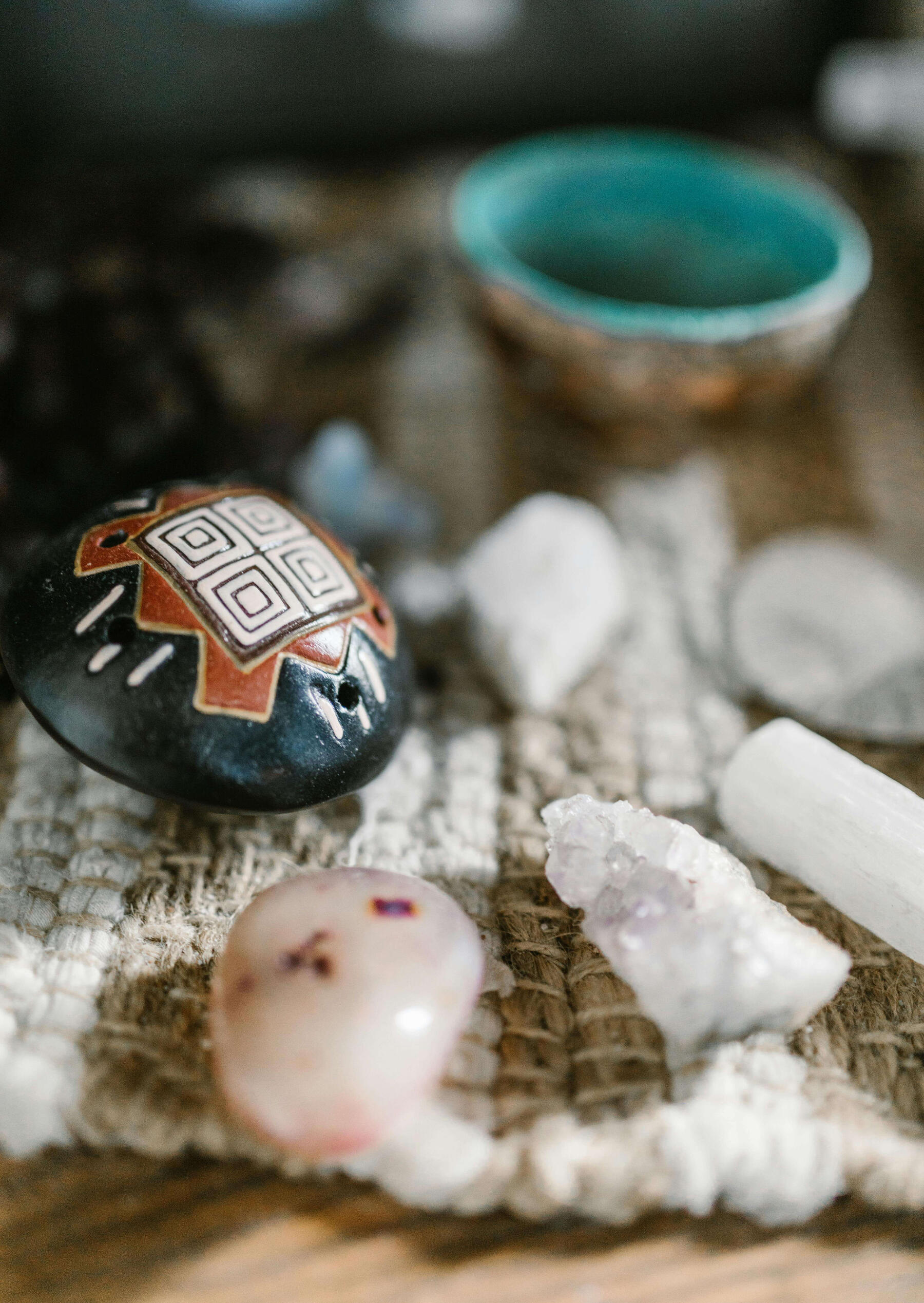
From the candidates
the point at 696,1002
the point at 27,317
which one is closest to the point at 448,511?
the point at 27,317

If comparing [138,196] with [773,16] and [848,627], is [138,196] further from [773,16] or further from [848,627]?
[773,16]

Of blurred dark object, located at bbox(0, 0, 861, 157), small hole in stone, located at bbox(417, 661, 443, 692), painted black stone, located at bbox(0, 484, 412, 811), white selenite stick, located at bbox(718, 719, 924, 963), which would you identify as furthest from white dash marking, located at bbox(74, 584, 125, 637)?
blurred dark object, located at bbox(0, 0, 861, 157)

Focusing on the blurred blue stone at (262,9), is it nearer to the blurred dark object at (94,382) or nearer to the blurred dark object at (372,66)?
the blurred dark object at (372,66)

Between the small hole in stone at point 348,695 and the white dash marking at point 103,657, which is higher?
the white dash marking at point 103,657

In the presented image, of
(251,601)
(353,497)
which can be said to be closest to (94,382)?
(353,497)

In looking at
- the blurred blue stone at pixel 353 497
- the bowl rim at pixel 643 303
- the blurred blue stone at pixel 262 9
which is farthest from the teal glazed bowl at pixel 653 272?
the blurred blue stone at pixel 262 9

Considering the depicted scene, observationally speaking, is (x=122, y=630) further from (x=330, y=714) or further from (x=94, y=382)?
(x=94, y=382)

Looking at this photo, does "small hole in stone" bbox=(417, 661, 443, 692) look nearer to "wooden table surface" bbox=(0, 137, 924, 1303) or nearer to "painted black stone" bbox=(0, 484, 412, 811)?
"painted black stone" bbox=(0, 484, 412, 811)
